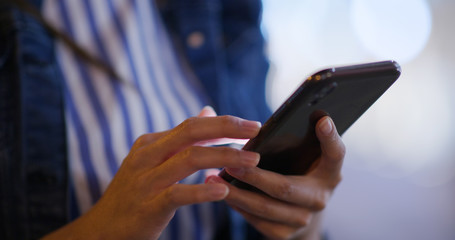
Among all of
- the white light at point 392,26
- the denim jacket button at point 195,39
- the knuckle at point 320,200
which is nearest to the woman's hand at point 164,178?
the knuckle at point 320,200

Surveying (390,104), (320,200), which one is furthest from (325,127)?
(390,104)

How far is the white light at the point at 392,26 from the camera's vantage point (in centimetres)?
181

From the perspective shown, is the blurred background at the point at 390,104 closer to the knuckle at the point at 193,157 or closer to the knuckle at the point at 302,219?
the knuckle at the point at 302,219

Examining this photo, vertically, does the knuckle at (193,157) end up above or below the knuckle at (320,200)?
above

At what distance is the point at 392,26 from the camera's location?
1.84 metres

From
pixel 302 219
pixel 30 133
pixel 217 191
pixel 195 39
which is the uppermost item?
pixel 195 39

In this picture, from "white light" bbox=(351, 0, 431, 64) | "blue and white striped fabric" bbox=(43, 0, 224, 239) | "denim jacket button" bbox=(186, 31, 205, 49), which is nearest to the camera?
"blue and white striped fabric" bbox=(43, 0, 224, 239)

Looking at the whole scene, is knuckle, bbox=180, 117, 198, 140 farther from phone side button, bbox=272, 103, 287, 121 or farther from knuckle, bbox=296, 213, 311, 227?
knuckle, bbox=296, 213, 311, 227

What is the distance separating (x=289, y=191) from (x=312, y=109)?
13 cm

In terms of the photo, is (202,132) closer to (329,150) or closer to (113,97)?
(329,150)

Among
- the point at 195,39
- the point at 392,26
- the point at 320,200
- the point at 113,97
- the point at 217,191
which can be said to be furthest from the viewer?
the point at 392,26

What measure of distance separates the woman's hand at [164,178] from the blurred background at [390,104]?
4.79ft

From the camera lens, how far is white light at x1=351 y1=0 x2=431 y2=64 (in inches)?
71.3

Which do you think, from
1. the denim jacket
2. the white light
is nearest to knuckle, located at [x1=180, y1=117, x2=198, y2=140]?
the denim jacket
